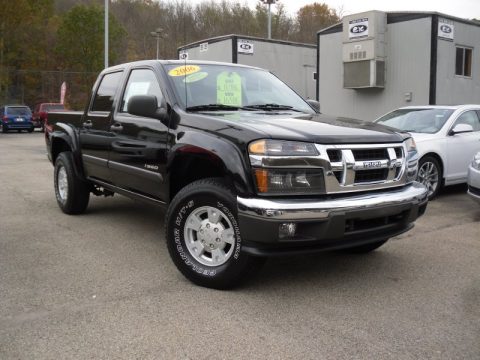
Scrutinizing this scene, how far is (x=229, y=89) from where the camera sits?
4.92 meters

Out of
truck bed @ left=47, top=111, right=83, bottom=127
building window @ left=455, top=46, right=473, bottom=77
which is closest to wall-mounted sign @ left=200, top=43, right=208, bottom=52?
building window @ left=455, top=46, right=473, bottom=77

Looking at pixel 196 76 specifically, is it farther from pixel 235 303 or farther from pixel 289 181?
pixel 235 303

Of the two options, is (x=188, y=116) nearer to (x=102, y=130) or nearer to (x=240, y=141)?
(x=240, y=141)

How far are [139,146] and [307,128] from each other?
1703mm

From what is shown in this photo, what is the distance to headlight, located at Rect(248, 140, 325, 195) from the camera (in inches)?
140

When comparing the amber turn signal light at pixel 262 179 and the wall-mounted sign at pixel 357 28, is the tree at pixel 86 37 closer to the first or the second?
the wall-mounted sign at pixel 357 28

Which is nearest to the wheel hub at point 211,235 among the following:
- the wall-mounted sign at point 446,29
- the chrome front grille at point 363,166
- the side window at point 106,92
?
the chrome front grille at point 363,166

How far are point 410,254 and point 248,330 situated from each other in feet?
7.56

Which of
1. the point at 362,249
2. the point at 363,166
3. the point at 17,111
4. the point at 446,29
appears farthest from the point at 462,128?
the point at 17,111

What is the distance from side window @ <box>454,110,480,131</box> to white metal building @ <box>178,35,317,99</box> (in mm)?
11978

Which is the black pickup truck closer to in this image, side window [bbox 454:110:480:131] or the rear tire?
the rear tire

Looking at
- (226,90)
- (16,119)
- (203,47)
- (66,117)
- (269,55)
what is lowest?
(16,119)

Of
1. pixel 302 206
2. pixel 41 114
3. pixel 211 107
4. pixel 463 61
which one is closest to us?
pixel 302 206

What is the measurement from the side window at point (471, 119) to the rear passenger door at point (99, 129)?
5613mm
